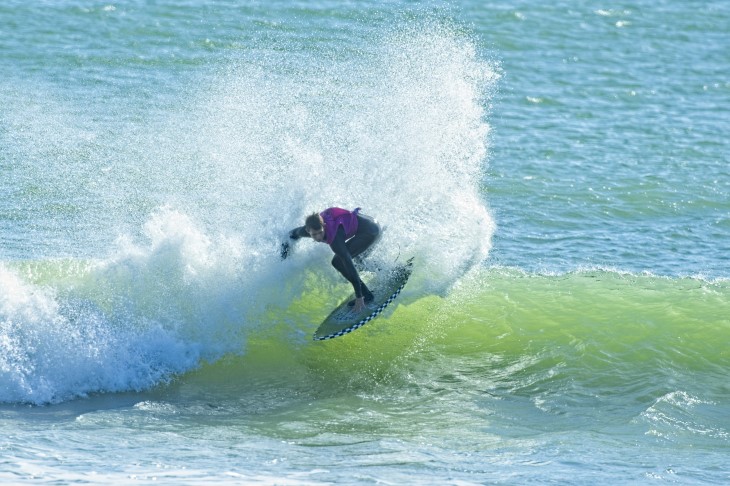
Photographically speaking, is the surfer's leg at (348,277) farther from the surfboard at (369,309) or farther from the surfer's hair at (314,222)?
the surfer's hair at (314,222)

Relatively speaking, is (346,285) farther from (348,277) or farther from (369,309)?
(348,277)

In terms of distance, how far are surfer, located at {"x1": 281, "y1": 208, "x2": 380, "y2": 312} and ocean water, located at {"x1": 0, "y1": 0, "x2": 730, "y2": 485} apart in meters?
0.65

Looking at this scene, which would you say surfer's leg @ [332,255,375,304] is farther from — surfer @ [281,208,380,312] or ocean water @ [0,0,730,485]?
ocean water @ [0,0,730,485]

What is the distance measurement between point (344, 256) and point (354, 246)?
2.19 feet

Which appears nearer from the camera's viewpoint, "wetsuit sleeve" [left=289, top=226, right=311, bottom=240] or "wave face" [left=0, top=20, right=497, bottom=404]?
"wetsuit sleeve" [left=289, top=226, right=311, bottom=240]

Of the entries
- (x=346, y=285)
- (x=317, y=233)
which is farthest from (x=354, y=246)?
(x=346, y=285)

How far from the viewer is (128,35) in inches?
1187

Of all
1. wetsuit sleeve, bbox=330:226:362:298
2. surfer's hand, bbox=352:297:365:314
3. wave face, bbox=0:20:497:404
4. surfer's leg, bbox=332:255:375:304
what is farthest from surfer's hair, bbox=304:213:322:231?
wave face, bbox=0:20:497:404

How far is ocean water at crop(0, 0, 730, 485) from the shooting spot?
36.0ft

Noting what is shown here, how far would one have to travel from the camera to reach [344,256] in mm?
12461

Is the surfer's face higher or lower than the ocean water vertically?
higher

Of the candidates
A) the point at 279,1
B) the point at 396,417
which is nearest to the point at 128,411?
the point at 396,417

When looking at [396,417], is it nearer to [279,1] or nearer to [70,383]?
[70,383]

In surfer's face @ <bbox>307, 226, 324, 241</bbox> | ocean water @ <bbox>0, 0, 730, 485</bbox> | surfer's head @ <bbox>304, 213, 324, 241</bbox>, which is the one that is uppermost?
surfer's head @ <bbox>304, 213, 324, 241</bbox>
